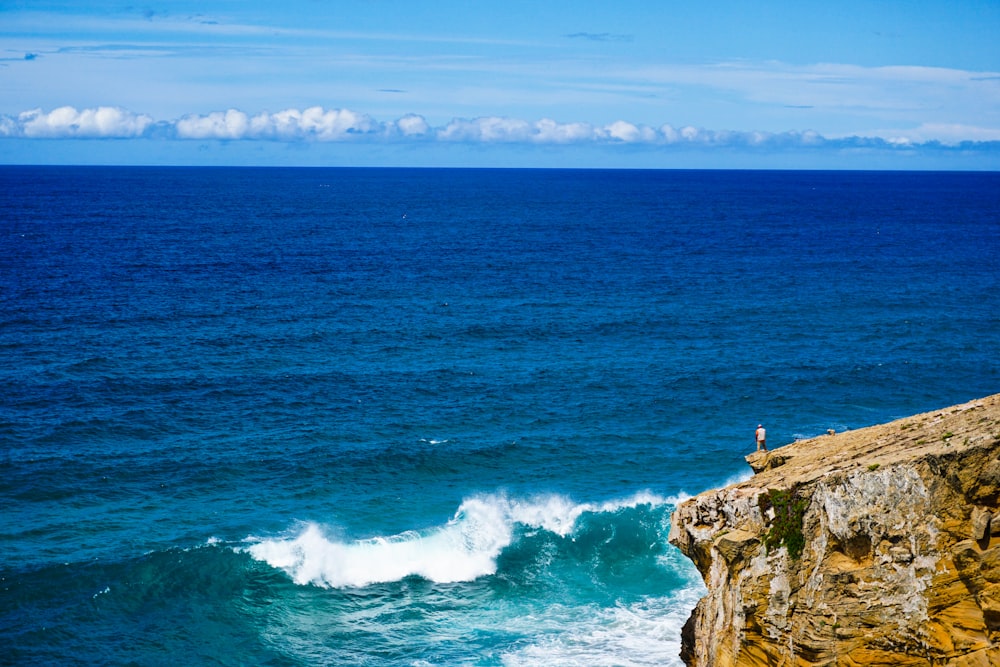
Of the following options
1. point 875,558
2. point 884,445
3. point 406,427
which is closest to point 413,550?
point 406,427

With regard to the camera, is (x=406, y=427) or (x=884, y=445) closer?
(x=884, y=445)

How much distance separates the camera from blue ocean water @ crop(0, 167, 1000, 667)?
38000 mm

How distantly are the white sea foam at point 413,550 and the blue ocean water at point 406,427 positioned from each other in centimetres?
14

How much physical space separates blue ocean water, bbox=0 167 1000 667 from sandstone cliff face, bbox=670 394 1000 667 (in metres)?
16.2

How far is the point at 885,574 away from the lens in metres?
17.7

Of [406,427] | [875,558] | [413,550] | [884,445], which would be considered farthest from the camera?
[406,427]

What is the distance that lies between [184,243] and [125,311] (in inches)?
1889

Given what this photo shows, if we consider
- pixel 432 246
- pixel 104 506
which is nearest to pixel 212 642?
pixel 104 506

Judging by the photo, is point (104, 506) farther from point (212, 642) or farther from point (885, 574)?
point (885, 574)

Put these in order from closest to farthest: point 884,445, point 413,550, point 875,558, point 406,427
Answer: point 875,558 → point 884,445 → point 413,550 → point 406,427

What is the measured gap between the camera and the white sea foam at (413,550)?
41.2 meters

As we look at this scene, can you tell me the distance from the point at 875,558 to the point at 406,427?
1594 inches

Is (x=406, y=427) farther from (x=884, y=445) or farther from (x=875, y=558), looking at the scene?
(x=875, y=558)

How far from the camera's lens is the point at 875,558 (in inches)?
699
